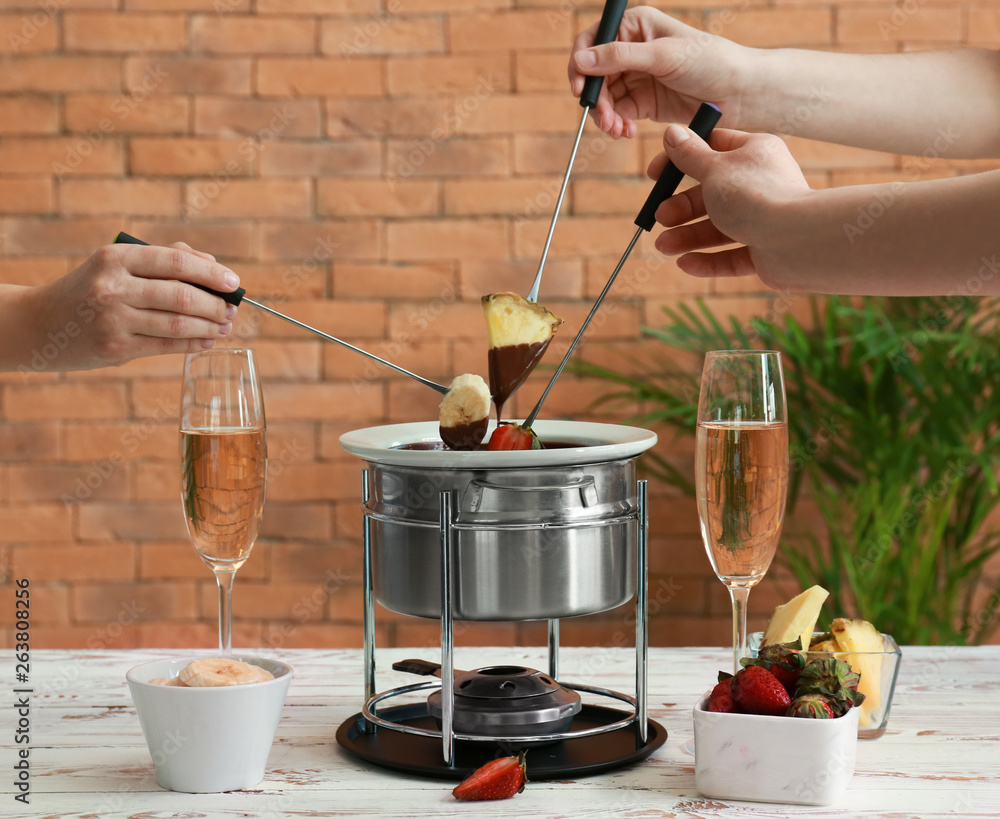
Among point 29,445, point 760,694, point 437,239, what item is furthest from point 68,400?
point 760,694

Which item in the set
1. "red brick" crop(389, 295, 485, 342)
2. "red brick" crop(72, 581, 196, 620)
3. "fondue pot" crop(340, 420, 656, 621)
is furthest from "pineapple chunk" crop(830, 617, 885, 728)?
"red brick" crop(72, 581, 196, 620)

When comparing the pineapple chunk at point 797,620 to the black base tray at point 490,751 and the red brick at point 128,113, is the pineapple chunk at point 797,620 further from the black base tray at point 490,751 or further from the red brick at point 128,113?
the red brick at point 128,113

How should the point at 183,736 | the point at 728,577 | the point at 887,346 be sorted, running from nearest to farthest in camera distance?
the point at 183,736
the point at 728,577
the point at 887,346

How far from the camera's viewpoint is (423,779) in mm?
869

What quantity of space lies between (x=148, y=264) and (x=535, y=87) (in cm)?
149

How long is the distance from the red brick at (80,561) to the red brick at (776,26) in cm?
175

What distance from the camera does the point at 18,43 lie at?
232 centimetres

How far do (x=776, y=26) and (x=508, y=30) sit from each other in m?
0.58

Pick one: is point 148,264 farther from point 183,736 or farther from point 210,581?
point 210,581

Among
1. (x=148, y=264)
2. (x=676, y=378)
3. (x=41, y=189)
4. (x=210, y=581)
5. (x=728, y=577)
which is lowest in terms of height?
(x=210, y=581)

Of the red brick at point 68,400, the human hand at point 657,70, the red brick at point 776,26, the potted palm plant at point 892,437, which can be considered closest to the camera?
the human hand at point 657,70

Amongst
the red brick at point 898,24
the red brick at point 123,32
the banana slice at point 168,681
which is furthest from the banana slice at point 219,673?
the red brick at point 898,24

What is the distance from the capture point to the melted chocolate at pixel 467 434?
1.00 m

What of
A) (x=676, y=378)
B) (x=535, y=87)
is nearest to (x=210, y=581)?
(x=676, y=378)
